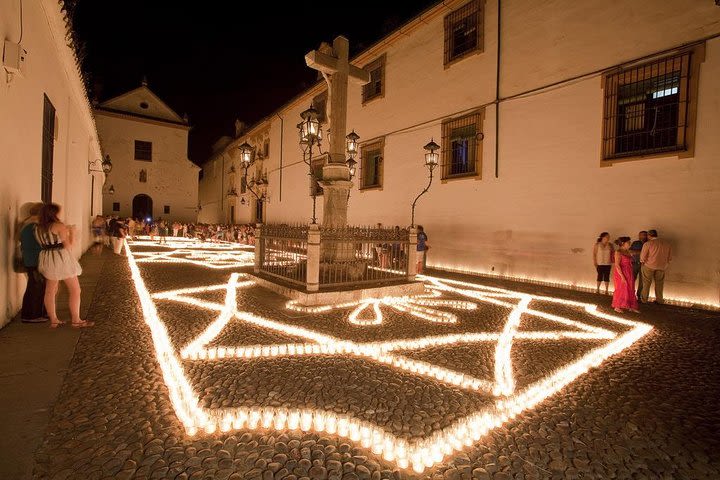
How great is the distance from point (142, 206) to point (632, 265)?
3535 cm

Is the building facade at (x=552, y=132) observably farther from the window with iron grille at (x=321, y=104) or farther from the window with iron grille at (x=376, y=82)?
the window with iron grille at (x=321, y=104)

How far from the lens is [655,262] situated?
7312 mm

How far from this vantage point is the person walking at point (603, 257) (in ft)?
27.3

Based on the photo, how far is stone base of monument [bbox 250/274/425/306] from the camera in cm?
674

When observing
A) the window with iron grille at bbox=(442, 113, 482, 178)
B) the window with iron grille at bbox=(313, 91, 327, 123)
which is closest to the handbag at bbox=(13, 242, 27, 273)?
the window with iron grille at bbox=(442, 113, 482, 178)

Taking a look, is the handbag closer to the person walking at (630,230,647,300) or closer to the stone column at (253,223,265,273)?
the stone column at (253,223,265,273)

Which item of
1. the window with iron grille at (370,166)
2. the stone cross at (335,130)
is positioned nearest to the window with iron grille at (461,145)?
the window with iron grille at (370,166)

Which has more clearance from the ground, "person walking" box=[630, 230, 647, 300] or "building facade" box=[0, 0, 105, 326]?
"building facade" box=[0, 0, 105, 326]

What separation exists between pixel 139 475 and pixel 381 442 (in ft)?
4.92

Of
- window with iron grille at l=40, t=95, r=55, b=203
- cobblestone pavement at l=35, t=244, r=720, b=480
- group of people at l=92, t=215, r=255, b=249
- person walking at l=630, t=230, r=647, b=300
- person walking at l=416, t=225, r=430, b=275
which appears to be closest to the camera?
cobblestone pavement at l=35, t=244, r=720, b=480

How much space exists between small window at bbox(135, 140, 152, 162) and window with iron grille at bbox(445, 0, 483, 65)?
29608 millimetres

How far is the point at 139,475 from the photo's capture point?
2166 mm

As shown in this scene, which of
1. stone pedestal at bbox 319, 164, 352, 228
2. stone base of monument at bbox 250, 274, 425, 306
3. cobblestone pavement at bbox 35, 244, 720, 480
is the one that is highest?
stone pedestal at bbox 319, 164, 352, 228

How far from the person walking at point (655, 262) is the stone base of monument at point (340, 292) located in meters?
4.52
